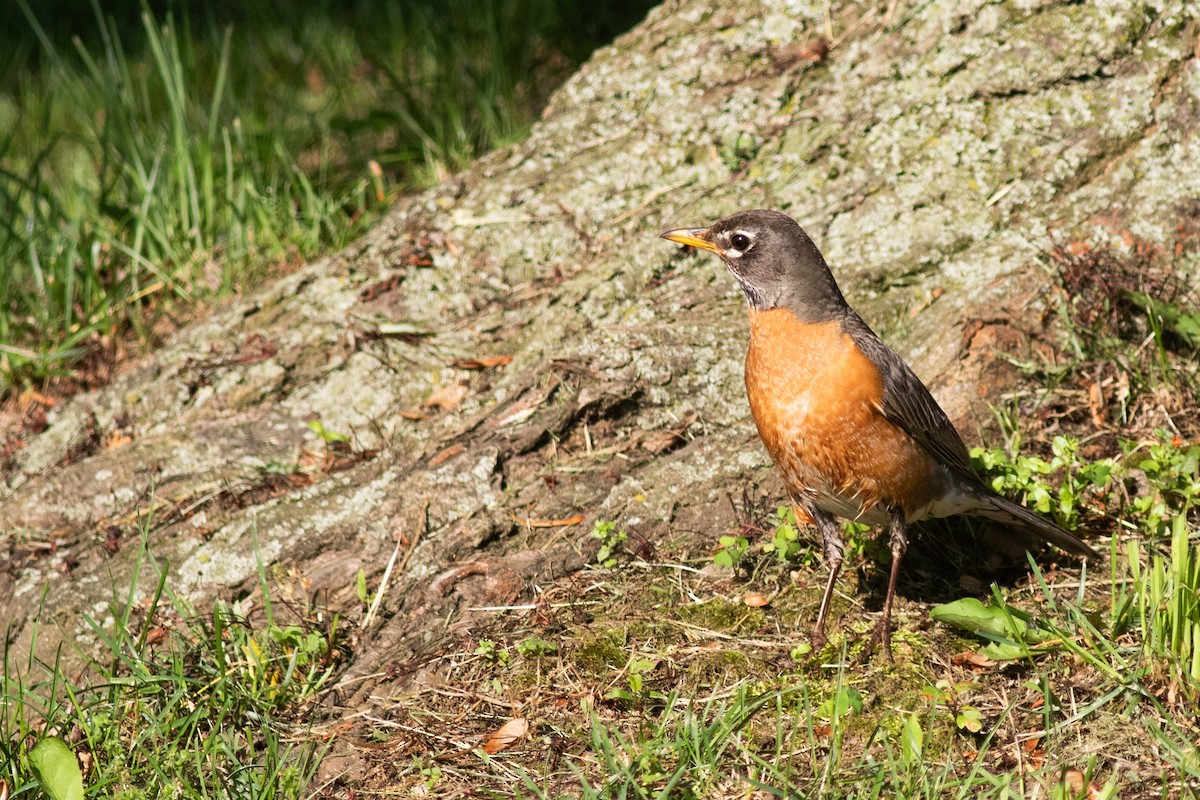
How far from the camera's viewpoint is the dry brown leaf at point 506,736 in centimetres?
326

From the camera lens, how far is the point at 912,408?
3658mm

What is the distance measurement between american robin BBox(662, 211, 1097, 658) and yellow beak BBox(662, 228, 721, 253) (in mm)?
90

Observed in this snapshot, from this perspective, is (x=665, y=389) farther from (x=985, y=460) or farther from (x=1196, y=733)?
(x=1196, y=733)

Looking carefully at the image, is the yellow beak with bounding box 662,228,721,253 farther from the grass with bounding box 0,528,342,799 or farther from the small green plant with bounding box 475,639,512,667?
the grass with bounding box 0,528,342,799

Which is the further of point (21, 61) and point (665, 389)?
point (21, 61)

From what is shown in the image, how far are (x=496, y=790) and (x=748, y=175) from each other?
2.90 metres

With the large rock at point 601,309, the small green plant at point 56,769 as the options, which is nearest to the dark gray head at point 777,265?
the large rock at point 601,309

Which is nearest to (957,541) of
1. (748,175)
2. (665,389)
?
(665,389)

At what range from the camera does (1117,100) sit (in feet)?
14.8

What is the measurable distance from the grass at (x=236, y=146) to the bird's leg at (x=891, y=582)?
3.40 meters

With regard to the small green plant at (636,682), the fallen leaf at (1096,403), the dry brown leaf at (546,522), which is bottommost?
the fallen leaf at (1096,403)

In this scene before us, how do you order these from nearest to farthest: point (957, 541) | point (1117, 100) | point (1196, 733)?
point (1196, 733)
point (957, 541)
point (1117, 100)

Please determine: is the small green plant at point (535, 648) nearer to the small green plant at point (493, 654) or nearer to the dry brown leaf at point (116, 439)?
the small green plant at point (493, 654)

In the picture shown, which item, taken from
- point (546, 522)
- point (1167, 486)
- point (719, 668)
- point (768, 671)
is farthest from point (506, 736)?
point (1167, 486)
